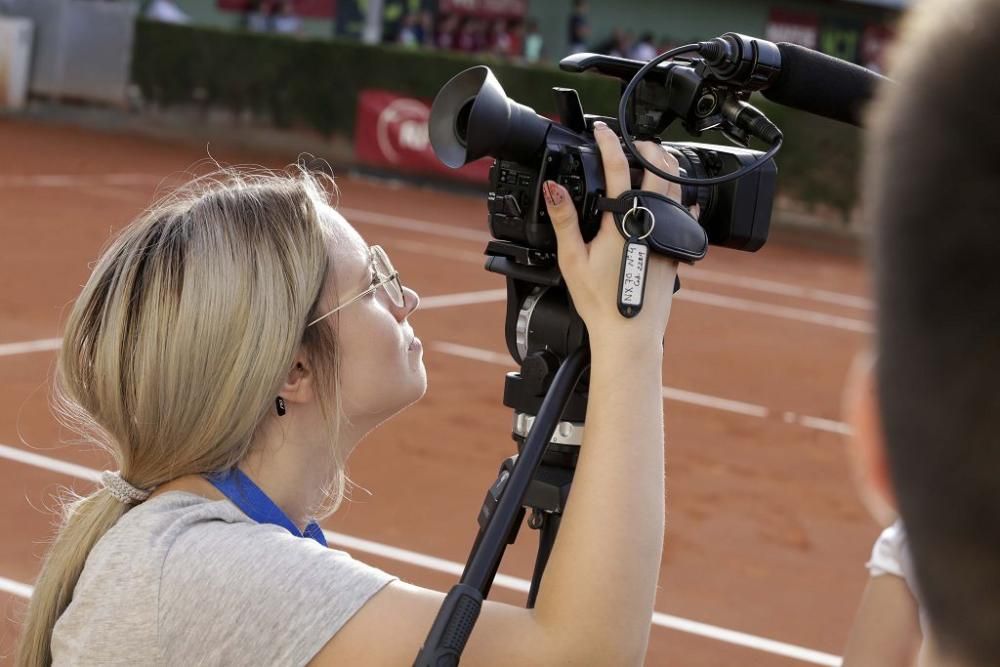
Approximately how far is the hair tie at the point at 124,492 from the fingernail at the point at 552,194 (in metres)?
0.70

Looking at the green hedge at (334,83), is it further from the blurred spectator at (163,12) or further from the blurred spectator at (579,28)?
the blurred spectator at (579,28)

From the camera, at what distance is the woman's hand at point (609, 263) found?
167cm

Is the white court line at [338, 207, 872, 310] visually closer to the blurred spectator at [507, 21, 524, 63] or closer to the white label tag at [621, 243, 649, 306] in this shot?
the white label tag at [621, 243, 649, 306]

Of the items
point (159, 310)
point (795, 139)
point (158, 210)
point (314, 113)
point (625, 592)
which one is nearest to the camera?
point (625, 592)

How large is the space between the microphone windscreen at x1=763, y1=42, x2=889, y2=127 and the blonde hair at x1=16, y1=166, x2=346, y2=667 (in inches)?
27.2

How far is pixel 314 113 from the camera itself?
19734mm

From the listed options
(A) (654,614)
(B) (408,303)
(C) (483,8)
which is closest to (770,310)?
(A) (654,614)

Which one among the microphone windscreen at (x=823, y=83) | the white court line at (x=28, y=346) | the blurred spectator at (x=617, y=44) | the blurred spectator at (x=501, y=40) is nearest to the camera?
the microphone windscreen at (x=823, y=83)

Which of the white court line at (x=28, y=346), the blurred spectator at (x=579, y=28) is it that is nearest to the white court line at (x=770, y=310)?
the white court line at (x=28, y=346)

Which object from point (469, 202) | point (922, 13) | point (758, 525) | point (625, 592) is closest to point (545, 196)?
point (625, 592)

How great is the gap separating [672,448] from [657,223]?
5.80m

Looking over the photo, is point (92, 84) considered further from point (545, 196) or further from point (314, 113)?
point (545, 196)

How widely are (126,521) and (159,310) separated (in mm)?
282

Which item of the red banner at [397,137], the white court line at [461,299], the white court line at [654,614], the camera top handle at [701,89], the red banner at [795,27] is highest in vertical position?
the red banner at [795,27]
